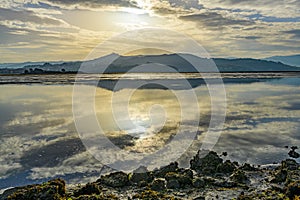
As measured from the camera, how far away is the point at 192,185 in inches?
579

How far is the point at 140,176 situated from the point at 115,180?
1283mm

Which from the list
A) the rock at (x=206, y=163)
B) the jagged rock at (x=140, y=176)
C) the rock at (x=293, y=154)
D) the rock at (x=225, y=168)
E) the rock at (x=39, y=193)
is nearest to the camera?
the rock at (x=39, y=193)

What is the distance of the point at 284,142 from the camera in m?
21.8

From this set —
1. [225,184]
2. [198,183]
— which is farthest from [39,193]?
[225,184]

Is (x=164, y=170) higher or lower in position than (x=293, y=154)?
lower

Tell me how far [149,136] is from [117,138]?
232cm

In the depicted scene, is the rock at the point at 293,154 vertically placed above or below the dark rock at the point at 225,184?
above

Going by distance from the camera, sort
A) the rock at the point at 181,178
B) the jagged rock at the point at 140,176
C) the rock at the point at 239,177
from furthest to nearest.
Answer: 1. the rock at the point at 239,177
2. the jagged rock at the point at 140,176
3. the rock at the point at 181,178

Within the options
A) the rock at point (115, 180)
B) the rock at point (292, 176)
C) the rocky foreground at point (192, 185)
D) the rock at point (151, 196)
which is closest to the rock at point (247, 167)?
the rocky foreground at point (192, 185)

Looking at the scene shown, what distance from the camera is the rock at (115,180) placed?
14.5 metres

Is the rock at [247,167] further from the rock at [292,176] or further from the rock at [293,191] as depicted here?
the rock at [293,191]

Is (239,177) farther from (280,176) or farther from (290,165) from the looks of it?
(290,165)

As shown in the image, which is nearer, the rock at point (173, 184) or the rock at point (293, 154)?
the rock at point (173, 184)

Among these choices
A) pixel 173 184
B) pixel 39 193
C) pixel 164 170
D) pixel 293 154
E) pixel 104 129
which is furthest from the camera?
pixel 104 129
